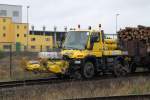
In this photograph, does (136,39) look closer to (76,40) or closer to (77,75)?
(76,40)

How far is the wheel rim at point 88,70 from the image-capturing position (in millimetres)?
25383

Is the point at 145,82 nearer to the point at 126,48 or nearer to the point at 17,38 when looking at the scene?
the point at 126,48

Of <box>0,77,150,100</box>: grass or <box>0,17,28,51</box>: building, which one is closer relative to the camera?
<box>0,77,150,100</box>: grass

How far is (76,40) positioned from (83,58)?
1213 millimetres

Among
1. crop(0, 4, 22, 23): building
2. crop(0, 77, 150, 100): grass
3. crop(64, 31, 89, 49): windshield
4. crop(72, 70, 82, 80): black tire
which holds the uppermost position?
crop(0, 4, 22, 23): building

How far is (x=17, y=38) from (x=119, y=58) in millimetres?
80269

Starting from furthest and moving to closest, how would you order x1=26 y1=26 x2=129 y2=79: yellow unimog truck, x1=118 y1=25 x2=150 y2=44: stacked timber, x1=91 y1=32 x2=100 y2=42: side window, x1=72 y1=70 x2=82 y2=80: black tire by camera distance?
1. x1=118 y1=25 x2=150 y2=44: stacked timber
2. x1=91 y1=32 x2=100 y2=42: side window
3. x1=72 y1=70 x2=82 y2=80: black tire
4. x1=26 y1=26 x2=129 y2=79: yellow unimog truck

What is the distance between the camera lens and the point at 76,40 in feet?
84.5

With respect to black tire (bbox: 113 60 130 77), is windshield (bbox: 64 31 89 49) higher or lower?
higher

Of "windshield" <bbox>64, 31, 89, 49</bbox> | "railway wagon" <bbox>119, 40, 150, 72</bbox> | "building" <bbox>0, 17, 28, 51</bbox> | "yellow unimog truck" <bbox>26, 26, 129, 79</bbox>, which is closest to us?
"yellow unimog truck" <bbox>26, 26, 129, 79</bbox>

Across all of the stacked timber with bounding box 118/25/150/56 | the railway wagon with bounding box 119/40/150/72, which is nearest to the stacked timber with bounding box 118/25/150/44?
the stacked timber with bounding box 118/25/150/56

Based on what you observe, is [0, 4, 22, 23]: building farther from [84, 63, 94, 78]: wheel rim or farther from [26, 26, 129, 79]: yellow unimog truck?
[84, 63, 94, 78]: wheel rim

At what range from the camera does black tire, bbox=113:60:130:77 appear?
27506 millimetres

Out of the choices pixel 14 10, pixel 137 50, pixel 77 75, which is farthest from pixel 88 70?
pixel 14 10
